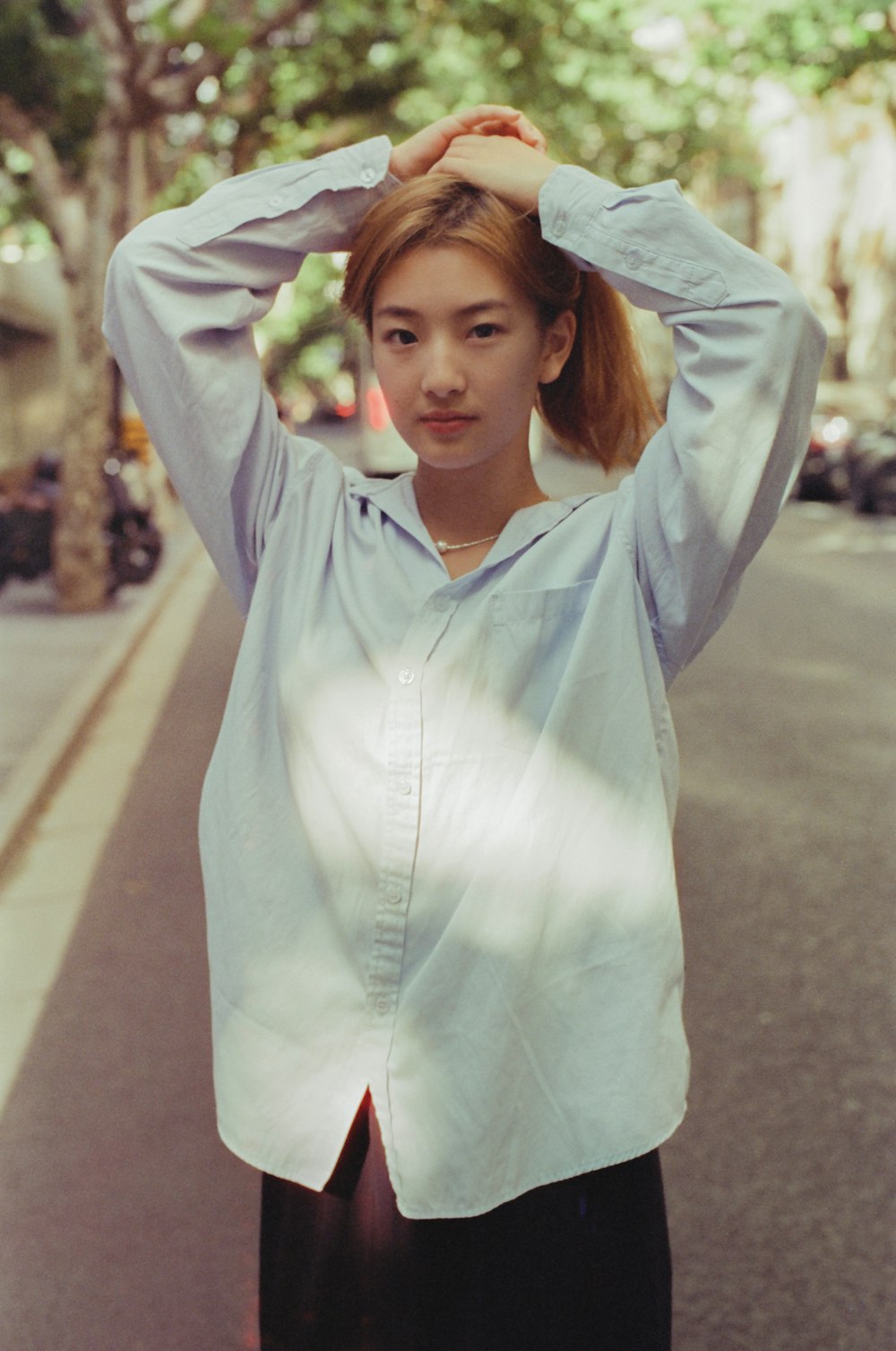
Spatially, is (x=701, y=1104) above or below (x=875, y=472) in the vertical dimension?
above

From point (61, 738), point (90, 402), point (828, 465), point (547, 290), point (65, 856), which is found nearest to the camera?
point (547, 290)

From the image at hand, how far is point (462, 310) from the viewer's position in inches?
62.8

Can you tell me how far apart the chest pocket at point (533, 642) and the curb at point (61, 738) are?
13.0 ft

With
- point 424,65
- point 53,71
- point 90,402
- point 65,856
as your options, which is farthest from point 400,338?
point 424,65

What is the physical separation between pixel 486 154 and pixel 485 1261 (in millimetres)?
1210

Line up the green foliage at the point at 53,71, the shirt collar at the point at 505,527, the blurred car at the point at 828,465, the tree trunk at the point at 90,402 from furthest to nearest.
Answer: the blurred car at the point at 828,465 < the green foliage at the point at 53,71 < the tree trunk at the point at 90,402 < the shirt collar at the point at 505,527

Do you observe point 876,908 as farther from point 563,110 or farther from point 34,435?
point 34,435

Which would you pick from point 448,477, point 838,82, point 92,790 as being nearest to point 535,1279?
point 448,477

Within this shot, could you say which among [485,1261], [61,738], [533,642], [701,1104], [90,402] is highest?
[533,642]

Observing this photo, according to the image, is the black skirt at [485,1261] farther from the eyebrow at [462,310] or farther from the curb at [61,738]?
the curb at [61,738]

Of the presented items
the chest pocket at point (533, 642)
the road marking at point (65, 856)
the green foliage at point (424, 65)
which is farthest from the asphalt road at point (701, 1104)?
the green foliage at point (424, 65)

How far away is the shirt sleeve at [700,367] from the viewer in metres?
1.54

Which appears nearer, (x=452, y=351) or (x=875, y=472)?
(x=452, y=351)

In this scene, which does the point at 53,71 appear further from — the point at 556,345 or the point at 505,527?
the point at 505,527
